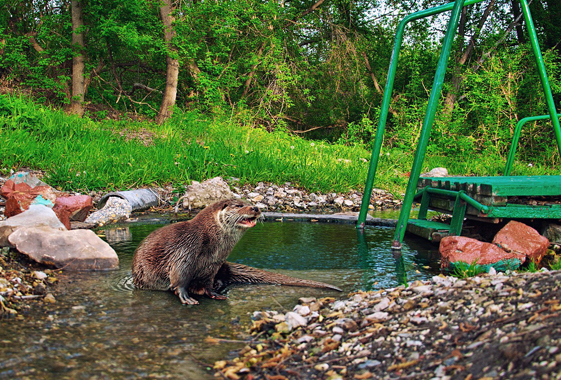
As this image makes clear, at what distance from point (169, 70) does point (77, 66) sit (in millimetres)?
2483

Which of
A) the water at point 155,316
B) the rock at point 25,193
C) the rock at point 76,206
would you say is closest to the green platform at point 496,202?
the water at point 155,316

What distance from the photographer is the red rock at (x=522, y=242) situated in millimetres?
4203

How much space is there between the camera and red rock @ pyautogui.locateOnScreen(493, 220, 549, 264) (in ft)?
13.8

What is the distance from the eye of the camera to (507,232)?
173 inches

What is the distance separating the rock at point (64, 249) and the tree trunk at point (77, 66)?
9899 mm

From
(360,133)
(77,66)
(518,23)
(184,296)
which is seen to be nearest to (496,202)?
(184,296)

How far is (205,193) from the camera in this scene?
26.2ft

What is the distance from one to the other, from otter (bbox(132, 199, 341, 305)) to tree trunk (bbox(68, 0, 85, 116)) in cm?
1075

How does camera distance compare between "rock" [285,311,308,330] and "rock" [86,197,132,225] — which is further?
"rock" [86,197,132,225]

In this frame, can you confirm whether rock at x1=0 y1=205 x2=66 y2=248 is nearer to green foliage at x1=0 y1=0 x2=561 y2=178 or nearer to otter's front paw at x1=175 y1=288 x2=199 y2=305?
otter's front paw at x1=175 y1=288 x2=199 y2=305

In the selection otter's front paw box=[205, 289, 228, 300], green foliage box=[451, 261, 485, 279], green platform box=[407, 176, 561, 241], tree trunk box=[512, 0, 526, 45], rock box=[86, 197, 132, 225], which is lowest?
rock box=[86, 197, 132, 225]

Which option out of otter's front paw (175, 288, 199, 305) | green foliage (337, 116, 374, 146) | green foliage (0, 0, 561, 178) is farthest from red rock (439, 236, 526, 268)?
green foliage (337, 116, 374, 146)

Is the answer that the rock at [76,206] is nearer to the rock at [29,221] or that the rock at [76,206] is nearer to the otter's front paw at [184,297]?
the rock at [29,221]

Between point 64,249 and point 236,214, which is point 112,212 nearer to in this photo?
point 64,249
